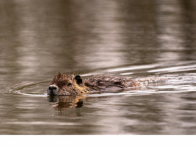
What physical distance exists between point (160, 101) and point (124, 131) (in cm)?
248

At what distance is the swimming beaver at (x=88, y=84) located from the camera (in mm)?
9984

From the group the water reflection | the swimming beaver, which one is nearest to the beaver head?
the swimming beaver

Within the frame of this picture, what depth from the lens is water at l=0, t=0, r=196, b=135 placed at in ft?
25.1

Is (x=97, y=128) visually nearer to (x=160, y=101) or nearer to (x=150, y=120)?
(x=150, y=120)

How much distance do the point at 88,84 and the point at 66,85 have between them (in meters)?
0.66

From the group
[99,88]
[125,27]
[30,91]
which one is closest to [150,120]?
[99,88]

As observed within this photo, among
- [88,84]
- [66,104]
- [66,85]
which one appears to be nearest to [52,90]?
[66,85]

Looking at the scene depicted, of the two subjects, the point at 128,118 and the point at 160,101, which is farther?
the point at 160,101

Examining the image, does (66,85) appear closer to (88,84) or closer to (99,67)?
(88,84)

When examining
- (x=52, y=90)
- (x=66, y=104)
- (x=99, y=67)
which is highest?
(x=99, y=67)

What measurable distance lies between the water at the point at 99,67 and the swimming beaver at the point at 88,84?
0.24m

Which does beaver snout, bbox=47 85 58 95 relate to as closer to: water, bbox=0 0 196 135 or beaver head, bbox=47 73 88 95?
beaver head, bbox=47 73 88 95

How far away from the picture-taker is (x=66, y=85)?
10.1m

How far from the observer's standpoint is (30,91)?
10539mm
